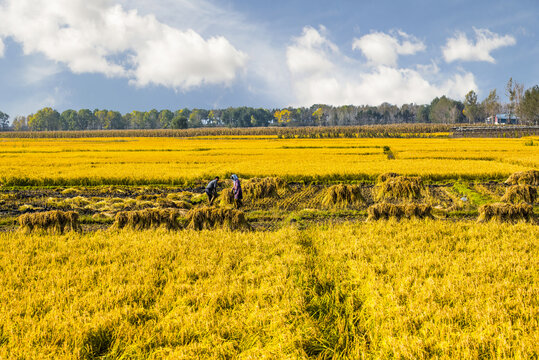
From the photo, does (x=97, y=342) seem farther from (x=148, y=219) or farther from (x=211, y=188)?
(x=211, y=188)

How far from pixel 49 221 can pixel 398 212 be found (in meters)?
11.0

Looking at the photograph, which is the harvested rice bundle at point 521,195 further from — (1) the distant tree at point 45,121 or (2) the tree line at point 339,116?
(1) the distant tree at point 45,121

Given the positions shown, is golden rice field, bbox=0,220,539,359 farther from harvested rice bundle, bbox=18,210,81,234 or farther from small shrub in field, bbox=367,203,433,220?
small shrub in field, bbox=367,203,433,220

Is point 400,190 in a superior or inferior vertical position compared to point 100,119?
inferior

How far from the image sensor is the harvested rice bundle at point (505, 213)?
35.4ft

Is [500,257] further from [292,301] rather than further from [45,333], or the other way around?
[45,333]

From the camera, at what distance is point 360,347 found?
3.70 meters

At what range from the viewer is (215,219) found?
34.6 ft

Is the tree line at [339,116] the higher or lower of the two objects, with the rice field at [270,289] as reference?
higher

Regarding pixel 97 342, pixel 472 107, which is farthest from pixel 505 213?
pixel 472 107

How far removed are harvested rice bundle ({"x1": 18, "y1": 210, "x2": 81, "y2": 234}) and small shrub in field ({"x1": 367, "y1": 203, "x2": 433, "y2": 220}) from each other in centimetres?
957

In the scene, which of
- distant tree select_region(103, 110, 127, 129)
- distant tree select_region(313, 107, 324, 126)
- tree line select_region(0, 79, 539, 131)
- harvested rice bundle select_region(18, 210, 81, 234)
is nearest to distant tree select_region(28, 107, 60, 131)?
tree line select_region(0, 79, 539, 131)

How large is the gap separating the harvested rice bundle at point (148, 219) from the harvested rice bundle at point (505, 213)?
9.85 metres

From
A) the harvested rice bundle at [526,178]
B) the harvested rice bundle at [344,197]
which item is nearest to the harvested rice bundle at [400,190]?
the harvested rice bundle at [344,197]
